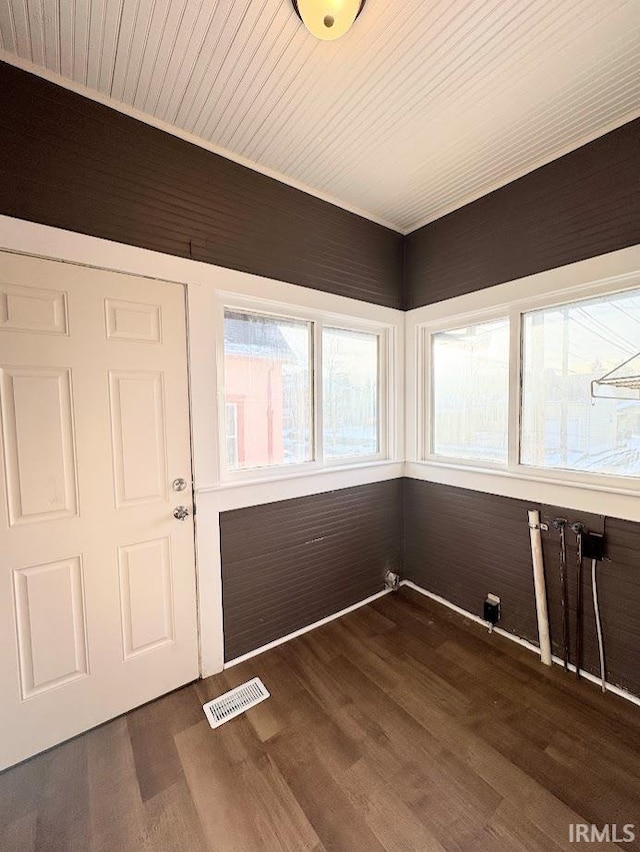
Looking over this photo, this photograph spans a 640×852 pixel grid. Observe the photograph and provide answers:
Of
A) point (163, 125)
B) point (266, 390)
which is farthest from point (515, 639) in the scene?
point (163, 125)

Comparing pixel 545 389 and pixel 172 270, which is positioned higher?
pixel 172 270

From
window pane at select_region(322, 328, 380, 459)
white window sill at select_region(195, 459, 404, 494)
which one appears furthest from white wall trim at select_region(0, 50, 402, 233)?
white window sill at select_region(195, 459, 404, 494)

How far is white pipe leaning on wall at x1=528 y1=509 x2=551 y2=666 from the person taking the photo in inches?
76.1

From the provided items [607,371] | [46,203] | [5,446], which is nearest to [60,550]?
[5,446]

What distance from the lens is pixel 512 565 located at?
2131mm

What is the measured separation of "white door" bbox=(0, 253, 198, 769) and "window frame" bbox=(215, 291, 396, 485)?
227 millimetres

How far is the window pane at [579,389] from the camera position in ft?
5.65

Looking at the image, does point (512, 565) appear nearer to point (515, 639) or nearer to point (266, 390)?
point (515, 639)

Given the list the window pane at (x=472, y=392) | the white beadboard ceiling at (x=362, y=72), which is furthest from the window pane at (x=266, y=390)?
the window pane at (x=472, y=392)

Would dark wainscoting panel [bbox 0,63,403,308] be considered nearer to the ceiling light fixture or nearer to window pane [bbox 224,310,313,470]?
window pane [bbox 224,310,313,470]

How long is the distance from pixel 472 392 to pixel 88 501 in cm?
237

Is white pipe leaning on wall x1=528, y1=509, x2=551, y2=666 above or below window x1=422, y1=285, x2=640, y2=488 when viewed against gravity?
below

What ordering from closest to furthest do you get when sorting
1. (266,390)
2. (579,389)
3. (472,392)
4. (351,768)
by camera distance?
1. (351,768)
2. (579,389)
3. (266,390)
4. (472,392)

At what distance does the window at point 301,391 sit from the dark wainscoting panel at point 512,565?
2.16 feet
